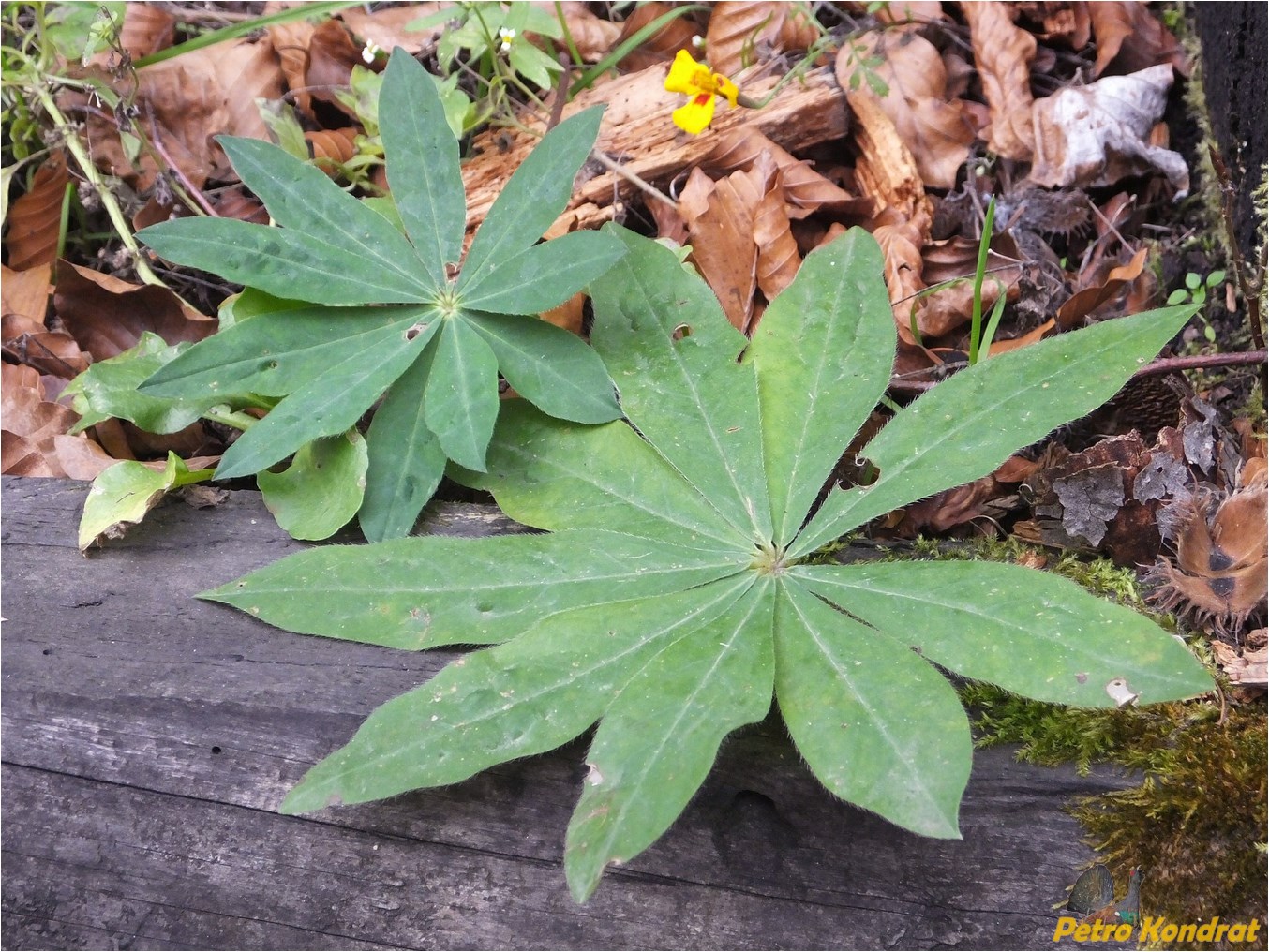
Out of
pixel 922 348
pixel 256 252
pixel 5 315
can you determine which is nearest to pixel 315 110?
pixel 5 315

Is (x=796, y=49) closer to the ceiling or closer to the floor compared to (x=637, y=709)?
closer to the ceiling

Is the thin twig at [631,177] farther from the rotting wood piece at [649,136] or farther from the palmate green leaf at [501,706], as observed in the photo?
the palmate green leaf at [501,706]

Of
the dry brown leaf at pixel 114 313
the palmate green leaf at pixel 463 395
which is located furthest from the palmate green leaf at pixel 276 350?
the dry brown leaf at pixel 114 313

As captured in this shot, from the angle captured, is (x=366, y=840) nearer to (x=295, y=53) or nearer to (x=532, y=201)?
(x=532, y=201)

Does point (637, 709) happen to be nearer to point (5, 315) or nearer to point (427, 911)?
point (427, 911)

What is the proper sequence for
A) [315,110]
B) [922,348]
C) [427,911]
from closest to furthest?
[427,911]
[922,348]
[315,110]

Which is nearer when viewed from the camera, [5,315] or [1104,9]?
[5,315]
